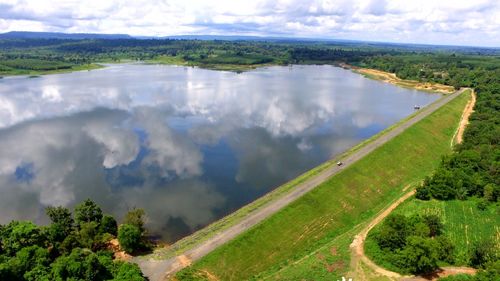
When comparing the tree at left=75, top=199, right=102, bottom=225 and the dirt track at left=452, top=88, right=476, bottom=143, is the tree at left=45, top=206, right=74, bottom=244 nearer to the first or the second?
the tree at left=75, top=199, right=102, bottom=225

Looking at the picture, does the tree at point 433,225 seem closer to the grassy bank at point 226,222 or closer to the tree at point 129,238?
the grassy bank at point 226,222

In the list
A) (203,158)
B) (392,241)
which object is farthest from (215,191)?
(392,241)

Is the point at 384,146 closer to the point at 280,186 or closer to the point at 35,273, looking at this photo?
the point at 280,186

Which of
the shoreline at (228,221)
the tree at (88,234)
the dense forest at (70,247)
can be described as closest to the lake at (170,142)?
the shoreline at (228,221)

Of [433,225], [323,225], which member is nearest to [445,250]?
[433,225]

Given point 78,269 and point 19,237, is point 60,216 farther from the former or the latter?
point 78,269
